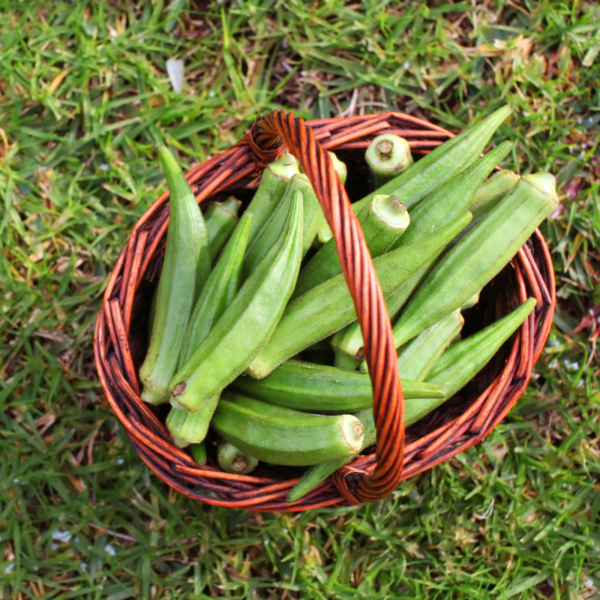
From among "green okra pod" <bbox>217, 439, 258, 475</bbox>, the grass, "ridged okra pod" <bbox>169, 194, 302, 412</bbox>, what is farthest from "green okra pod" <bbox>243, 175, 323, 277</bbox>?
the grass

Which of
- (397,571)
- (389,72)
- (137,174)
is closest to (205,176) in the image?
(137,174)

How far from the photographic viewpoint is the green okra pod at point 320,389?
67.9 inches

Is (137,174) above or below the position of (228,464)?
above

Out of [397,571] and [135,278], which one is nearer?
[135,278]

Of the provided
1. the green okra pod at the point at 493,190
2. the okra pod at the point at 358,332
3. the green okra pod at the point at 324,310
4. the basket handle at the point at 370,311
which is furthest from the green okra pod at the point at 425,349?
the basket handle at the point at 370,311

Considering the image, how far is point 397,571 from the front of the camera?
237cm

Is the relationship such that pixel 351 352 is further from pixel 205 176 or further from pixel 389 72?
pixel 389 72

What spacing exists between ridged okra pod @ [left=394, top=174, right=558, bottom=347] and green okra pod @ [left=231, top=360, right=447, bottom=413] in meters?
0.22

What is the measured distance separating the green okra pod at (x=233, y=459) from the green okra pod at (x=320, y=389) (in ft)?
0.57

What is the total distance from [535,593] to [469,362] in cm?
109

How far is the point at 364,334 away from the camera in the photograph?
136 cm

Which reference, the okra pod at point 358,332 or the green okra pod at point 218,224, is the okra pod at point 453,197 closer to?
the okra pod at point 358,332

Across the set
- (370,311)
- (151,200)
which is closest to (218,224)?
(151,200)

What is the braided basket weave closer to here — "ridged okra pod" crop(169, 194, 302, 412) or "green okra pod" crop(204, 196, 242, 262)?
"green okra pod" crop(204, 196, 242, 262)
